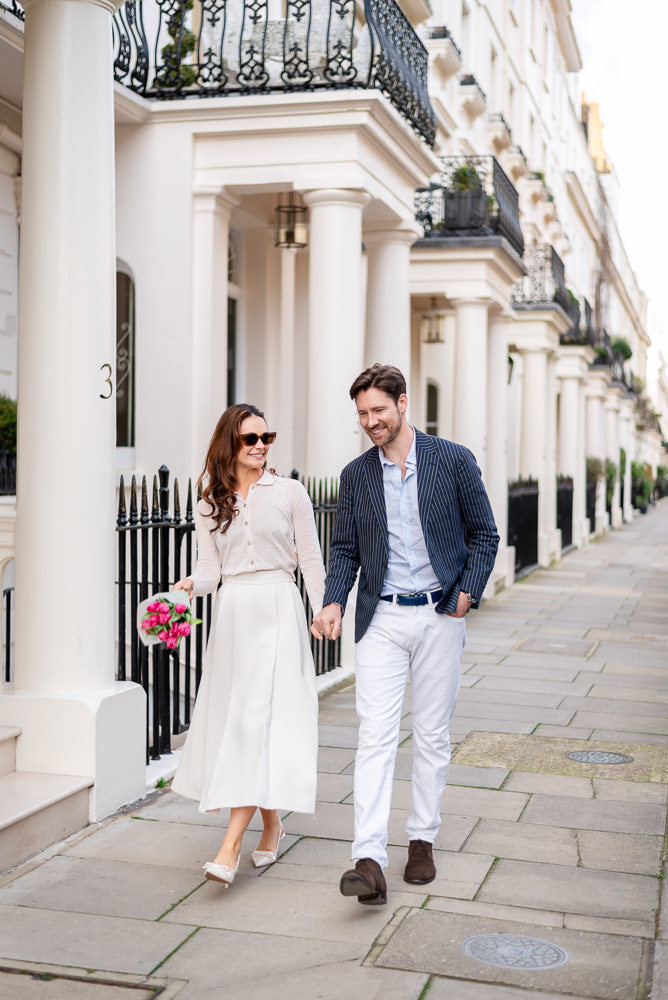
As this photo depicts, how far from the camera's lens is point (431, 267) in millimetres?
15648

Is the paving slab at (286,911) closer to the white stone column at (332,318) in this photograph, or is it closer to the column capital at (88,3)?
the column capital at (88,3)

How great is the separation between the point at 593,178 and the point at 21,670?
44.4m

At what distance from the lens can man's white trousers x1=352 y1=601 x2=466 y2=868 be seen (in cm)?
439

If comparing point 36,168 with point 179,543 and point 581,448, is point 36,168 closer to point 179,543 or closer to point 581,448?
point 179,543

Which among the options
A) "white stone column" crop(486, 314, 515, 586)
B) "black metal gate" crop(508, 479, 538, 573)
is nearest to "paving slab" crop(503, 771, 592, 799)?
"white stone column" crop(486, 314, 515, 586)

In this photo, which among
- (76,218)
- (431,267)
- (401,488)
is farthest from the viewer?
(431,267)

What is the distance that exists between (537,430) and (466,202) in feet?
24.0

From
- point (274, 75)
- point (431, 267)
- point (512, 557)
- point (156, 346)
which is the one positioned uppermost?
point (274, 75)

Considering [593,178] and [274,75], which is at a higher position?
[593,178]

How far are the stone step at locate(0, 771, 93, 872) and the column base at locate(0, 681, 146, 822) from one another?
0.06 metres

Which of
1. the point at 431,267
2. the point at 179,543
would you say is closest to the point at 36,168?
the point at 179,543

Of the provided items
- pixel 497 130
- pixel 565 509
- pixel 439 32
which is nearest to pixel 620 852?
pixel 439 32

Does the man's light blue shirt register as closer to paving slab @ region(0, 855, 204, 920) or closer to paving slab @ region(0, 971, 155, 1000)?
paving slab @ region(0, 855, 204, 920)

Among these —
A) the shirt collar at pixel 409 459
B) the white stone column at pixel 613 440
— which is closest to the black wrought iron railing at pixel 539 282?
the shirt collar at pixel 409 459
